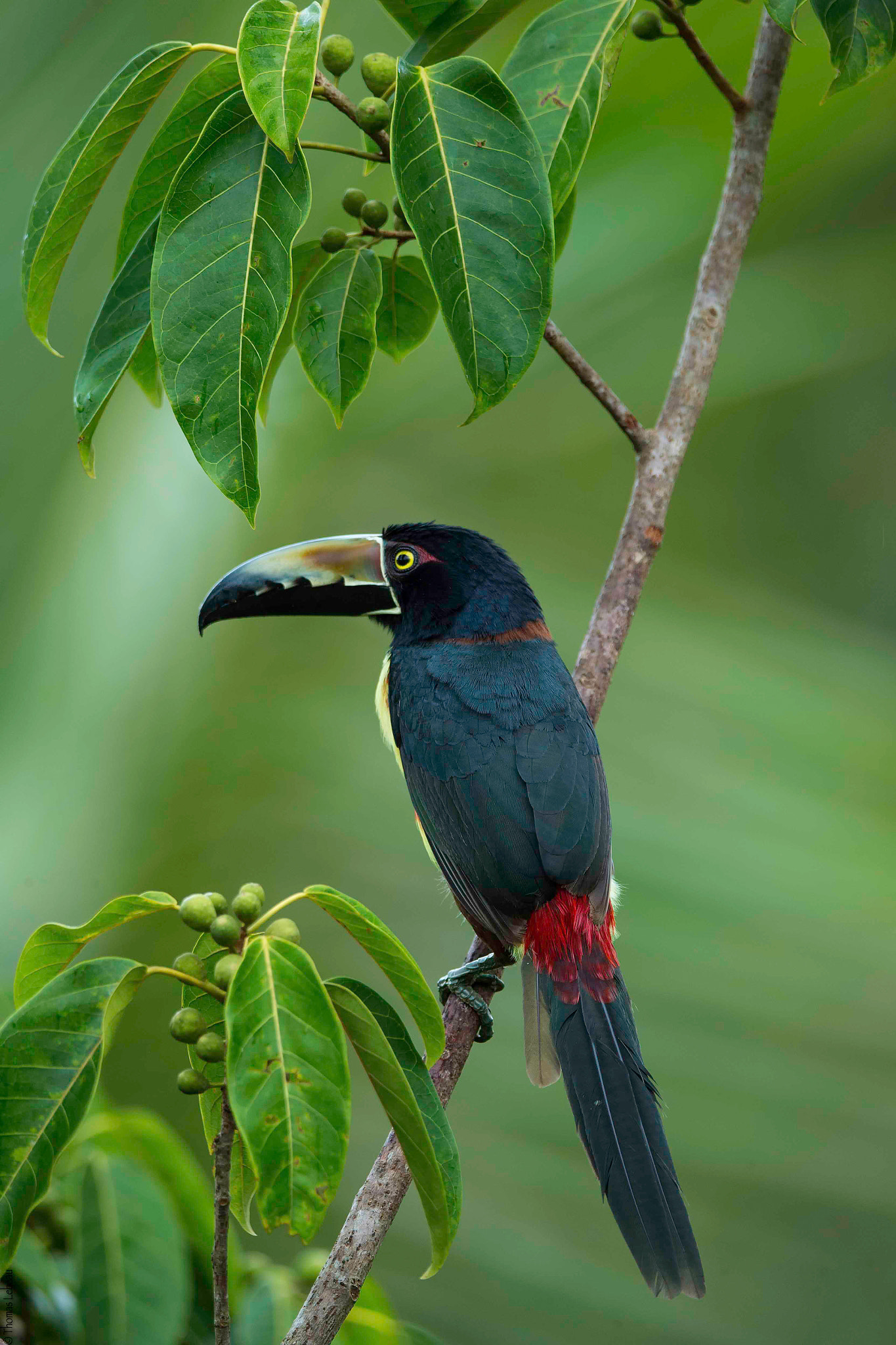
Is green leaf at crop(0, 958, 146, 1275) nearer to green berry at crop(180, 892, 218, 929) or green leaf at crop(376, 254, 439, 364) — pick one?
green berry at crop(180, 892, 218, 929)

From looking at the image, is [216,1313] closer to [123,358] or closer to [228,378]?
[228,378]

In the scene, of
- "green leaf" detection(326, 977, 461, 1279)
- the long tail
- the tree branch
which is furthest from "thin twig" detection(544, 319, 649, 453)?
"green leaf" detection(326, 977, 461, 1279)

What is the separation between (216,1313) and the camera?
1.16 metres

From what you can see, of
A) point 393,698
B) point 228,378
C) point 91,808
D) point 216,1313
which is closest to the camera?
point 216,1313

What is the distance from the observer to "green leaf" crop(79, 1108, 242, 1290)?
1794 mm

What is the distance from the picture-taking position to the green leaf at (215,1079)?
128 cm

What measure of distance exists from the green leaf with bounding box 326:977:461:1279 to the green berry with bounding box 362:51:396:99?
1.19 metres

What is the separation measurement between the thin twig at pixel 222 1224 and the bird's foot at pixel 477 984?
88cm

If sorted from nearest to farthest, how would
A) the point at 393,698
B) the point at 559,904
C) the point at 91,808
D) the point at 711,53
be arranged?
the point at 559,904
the point at 393,698
the point at 91,808
the point at 711,53

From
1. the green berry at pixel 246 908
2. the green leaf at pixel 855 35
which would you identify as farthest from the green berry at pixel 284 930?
the green leaf at pixel 855 35

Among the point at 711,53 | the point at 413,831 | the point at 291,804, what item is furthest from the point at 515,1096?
the point at 711,53

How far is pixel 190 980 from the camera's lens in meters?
1.13

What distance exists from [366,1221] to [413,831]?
6.65 ft

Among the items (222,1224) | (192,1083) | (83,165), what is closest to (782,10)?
(83,165)
